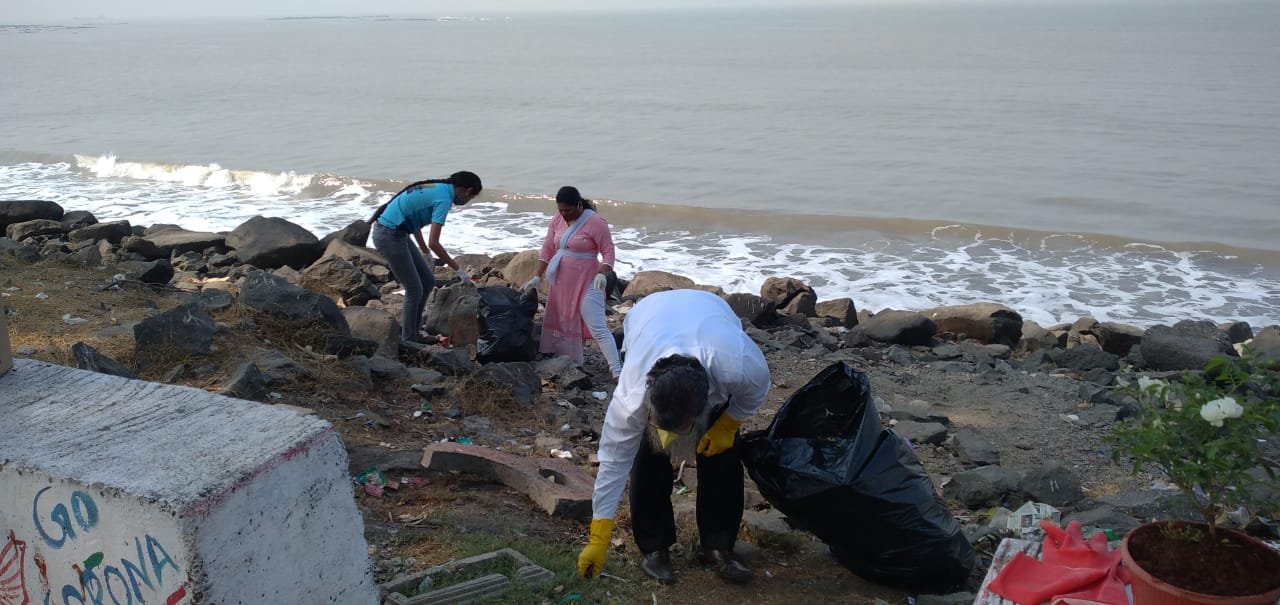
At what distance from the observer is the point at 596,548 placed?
377 cm

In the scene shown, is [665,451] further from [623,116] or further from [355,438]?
[623,116]

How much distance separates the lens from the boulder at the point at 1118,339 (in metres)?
9.24

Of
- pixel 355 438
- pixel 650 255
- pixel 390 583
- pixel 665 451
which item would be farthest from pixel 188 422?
pixel 650 255

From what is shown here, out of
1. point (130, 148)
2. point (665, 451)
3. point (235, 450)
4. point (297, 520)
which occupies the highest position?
point (235, 450)

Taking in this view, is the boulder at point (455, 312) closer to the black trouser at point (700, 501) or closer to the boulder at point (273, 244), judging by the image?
the boulder at point (273, 244)

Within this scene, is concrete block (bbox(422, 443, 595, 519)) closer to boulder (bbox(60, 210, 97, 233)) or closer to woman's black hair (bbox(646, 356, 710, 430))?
woman's black hair (bbox(646, 356, 710, 430))

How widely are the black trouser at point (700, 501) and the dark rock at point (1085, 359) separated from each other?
542 cm

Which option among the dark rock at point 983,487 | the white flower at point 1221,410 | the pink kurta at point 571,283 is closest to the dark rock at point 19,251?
the pink kurta at point 571,283

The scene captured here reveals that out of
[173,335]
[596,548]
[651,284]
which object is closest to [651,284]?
[651,284]

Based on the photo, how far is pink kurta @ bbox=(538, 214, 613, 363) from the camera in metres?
6.99

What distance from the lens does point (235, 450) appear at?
9.25 feet

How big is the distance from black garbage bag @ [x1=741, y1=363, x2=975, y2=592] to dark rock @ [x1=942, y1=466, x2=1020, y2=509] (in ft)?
3.50

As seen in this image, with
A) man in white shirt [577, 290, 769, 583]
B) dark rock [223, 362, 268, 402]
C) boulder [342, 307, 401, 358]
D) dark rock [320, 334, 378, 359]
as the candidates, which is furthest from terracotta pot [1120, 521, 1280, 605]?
boulder [342, 307, 401, 358]

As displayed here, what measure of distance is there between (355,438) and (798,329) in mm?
4985
